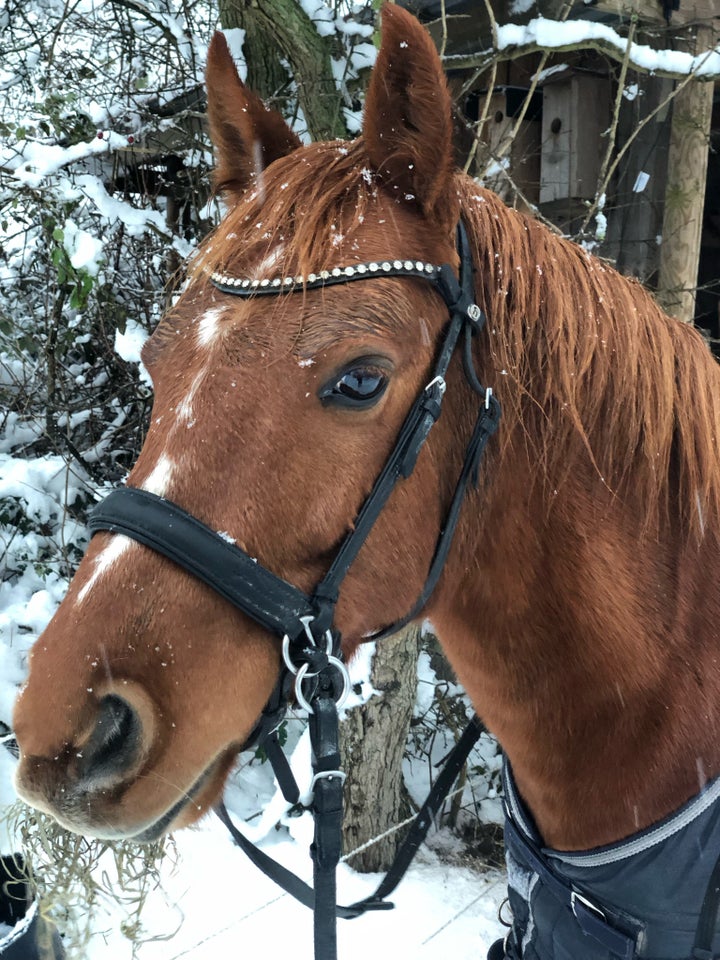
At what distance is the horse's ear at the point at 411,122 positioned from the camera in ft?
3.60

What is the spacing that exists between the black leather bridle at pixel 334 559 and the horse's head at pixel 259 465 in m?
0.02

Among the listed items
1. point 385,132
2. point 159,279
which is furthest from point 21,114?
point 385,132

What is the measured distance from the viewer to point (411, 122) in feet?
3.87

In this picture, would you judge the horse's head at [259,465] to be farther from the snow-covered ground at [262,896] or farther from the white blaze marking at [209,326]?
the snow-covered ground at [262,896]

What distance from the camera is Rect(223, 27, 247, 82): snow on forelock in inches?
101

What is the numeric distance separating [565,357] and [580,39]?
188 cm

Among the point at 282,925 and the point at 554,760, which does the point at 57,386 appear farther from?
the point at 554,760

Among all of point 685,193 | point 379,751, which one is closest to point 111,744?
point 379,751

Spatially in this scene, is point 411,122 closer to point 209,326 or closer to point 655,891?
point 209,326

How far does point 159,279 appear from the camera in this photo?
343 centimetres

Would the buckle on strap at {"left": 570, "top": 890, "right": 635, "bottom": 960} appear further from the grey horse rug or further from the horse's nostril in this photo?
the horse's nostril

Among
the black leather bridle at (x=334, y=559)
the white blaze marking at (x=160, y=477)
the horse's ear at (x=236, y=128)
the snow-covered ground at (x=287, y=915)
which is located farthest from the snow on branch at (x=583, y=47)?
the snow-covered ground at (x=287, y=915)

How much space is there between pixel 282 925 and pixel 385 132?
278cm

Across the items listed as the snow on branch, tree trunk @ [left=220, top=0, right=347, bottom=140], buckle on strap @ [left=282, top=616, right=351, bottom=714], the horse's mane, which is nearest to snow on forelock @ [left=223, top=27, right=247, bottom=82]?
tree trunk @ [left=220, top=0, right=347, bottom=140]
